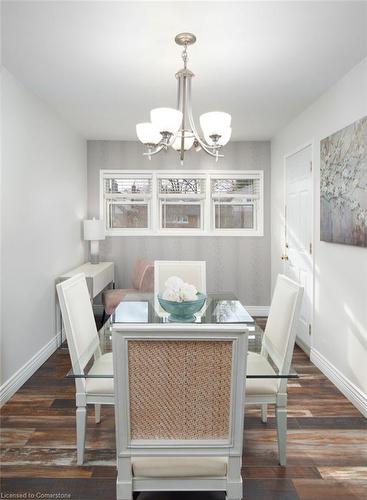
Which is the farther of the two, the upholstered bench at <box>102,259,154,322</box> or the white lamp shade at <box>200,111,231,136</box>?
the upholstered bench at <box>102,259,154,322</box>

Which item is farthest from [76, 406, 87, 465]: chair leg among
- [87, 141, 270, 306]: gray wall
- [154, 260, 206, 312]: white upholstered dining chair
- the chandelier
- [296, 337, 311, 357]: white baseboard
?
[87, 141, 270, 306]: gray wall

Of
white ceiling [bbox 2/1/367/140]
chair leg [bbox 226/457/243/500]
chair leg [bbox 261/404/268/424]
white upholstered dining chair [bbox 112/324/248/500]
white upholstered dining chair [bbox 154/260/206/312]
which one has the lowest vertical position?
chair leg [bbox 261/404/268/424]

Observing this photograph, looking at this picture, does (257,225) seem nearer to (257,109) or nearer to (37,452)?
(257,109)

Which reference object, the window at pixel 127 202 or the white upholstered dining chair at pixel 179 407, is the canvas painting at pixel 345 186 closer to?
the white upholstered dining chair at pixel 179 407

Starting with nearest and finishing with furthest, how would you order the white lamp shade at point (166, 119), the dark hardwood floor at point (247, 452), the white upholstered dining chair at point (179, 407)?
1. the white upholstered dining chair at point (179, 407)
2. the dark hardwood floor at point (247, 452)
3. the white lamp shade at point (166, 119)

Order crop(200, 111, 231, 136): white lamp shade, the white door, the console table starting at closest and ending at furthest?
1. crop(200, 111, 231, 136): white lamp shade
2. the white door
3. the console table

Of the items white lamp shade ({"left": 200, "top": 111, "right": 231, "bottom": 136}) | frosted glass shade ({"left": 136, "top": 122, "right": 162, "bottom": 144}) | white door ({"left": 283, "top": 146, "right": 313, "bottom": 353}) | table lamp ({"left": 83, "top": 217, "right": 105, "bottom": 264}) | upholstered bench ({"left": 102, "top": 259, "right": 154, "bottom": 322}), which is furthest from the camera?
table lamp ({"left": 83, "top": 217, "right": 105, "bottom": 264})

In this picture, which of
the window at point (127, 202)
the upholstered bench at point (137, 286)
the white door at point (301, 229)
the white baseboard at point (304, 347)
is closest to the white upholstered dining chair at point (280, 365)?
the white door at point (301, 229)

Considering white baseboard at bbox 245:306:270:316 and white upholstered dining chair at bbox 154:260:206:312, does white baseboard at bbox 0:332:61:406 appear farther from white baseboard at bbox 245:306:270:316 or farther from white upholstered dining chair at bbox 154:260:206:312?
white baseboard at bbox 245:306:270:316

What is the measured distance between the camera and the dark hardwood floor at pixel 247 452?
73.6 inches

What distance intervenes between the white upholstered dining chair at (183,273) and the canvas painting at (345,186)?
1.15m

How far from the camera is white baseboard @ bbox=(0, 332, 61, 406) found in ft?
9.15

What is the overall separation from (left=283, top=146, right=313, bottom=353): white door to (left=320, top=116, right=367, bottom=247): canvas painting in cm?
44

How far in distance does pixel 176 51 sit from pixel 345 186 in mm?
1613
